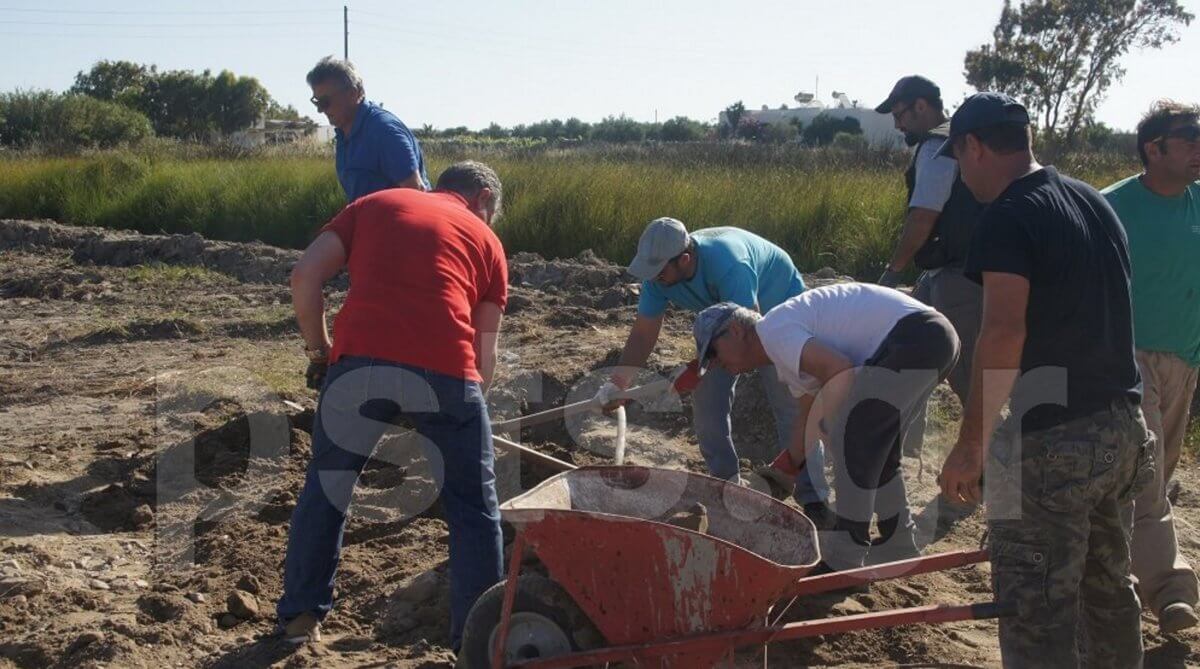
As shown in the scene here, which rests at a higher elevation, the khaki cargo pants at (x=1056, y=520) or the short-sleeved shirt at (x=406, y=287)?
the short-sleeved shirt at (x=406, y=287)

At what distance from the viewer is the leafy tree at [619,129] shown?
52031mm

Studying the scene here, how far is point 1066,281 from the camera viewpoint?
127 inches

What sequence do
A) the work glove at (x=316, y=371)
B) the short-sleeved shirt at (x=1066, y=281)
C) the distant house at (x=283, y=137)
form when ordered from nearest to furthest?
1. the short-sleeved shirt at (x=1066, y=281)
2. the work glove at (x=316, y=371)
3. the distant house at (x=283, y=137)

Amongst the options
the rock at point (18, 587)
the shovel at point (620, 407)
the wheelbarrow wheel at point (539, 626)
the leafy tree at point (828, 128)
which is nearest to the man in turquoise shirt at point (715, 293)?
the shovel at point (620, 407)

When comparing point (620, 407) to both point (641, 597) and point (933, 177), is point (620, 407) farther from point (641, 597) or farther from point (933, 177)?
point (933, 177)

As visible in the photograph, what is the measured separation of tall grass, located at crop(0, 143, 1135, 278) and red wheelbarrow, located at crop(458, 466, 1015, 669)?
7.67 metres

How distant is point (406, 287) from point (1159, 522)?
2939 mm

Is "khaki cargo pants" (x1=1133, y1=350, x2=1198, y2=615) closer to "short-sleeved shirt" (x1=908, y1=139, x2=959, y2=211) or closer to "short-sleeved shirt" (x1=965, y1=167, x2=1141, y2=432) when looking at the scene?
"short-sleeved shirt" (x1=965, y1=167, x2=1141, y2=432)

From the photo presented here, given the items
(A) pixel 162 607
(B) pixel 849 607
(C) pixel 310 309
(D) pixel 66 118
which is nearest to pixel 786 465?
(B) pixel 849 607

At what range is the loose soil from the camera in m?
4.44

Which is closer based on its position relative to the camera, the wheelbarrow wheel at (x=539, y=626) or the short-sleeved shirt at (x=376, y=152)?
the wheelbarrow wheel at (x=539, y=626)

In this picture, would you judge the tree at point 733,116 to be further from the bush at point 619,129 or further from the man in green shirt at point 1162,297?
the man in green shirt at point 1162,297

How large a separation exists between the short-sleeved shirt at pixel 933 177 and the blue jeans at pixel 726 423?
1089mm

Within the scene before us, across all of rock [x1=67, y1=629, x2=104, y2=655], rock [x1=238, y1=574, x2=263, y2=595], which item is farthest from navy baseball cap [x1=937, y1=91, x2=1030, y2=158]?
rock [x1=67, y1=629, x2=104, y2=655]
